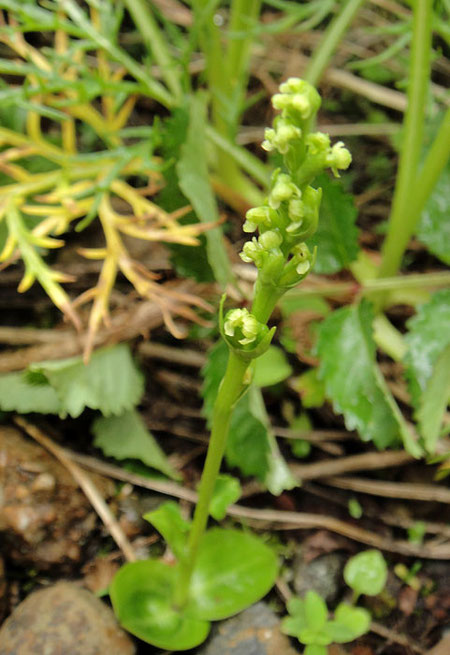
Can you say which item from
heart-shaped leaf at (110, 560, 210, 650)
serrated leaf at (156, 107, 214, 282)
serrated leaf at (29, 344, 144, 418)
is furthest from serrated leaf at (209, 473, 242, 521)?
serrated leaf at (156, 107, 214, 282)

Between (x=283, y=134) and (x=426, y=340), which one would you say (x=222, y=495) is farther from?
(x=283, y=134)

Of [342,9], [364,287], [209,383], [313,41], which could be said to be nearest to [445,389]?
[364,287]

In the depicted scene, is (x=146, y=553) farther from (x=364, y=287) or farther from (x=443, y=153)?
(x=443, y=153)

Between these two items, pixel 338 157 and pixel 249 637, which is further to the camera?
pixel 249 637

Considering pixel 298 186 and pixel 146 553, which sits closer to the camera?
pixel 298 186

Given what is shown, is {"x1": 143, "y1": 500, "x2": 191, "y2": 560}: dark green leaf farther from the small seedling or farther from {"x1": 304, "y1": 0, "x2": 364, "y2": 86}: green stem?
{"x1": 304, "y1": 0, "x2": 364, "y2": 86}: green stem

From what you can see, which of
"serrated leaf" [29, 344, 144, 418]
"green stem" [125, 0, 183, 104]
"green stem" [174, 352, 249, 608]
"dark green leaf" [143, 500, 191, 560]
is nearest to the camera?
"green stem" [174, 352, 249, 608]

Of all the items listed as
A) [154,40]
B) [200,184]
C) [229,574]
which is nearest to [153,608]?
[229,574]
